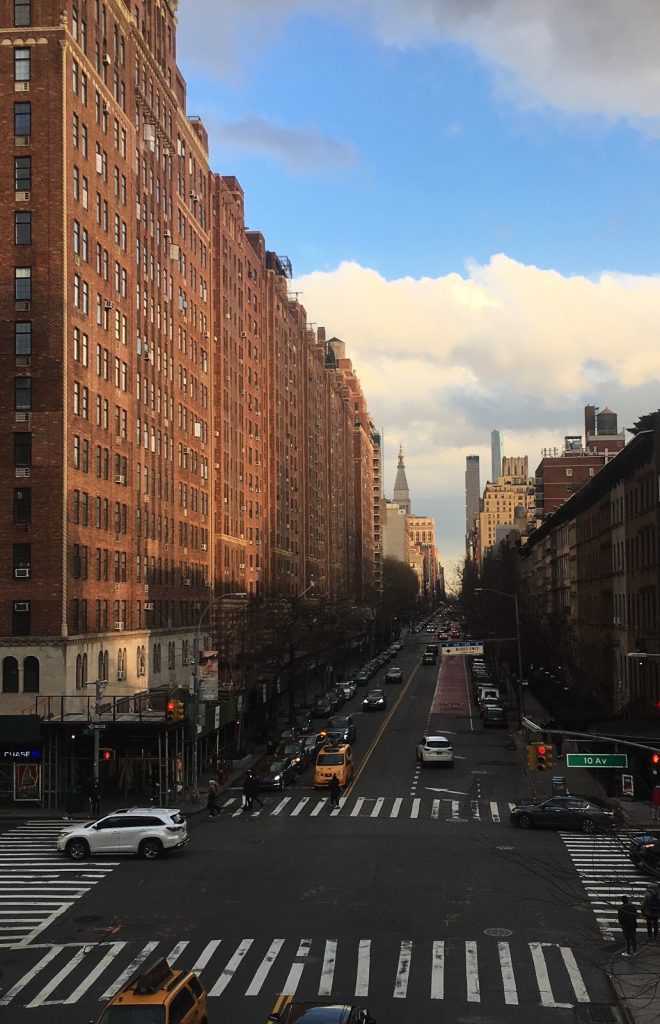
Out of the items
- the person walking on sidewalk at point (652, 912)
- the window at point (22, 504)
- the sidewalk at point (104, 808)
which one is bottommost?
the sidewalk at point (104, 808)

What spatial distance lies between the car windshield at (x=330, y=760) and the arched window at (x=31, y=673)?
1386 cm

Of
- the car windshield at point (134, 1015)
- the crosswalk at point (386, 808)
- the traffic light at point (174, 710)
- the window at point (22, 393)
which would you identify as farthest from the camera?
the window at point (22, 393)

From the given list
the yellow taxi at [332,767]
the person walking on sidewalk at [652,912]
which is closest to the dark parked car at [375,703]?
the yellow taxi at [332,767]

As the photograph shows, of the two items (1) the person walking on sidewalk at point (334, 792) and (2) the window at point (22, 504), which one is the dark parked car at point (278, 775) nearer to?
(1) the person walking on sidewalk at point (334, 792)

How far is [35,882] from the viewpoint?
97.1ft

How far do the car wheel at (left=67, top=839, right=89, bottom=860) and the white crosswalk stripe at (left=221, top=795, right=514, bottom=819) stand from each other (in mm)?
9241

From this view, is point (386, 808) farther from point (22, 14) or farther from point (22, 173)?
point (22, 14)

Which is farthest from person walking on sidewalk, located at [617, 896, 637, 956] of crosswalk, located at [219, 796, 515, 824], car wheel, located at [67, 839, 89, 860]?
car wheel, located at [67, 839, 89, 860]

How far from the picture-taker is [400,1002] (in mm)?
19000

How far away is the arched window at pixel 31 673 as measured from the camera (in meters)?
45.9

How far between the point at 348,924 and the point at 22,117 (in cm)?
4126

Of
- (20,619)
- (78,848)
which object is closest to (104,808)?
(20,619)

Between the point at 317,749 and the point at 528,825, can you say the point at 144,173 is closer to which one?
the point at 317,749

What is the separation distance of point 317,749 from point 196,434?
28.3 m
